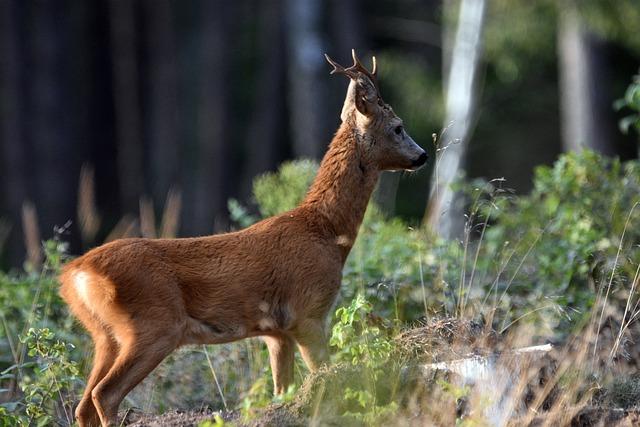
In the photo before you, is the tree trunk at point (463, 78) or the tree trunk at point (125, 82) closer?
the tree trunk at point (463, 78)

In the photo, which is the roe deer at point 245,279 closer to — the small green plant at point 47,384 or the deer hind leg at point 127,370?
the deer hind leg at point 127,370

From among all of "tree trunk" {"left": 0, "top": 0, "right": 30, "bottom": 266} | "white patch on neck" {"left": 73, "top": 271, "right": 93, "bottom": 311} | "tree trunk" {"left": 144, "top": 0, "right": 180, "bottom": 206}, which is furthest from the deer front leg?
"tree trunk" {"left": 144, "top": 0, "right": 180, "bottom": 206}

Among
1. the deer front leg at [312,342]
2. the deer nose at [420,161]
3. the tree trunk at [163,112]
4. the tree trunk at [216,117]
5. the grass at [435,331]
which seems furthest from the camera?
the tree trunk at [163,112]

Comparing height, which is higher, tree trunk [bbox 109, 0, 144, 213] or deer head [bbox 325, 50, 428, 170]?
deer head [bbox 325, 50, 428, 170]

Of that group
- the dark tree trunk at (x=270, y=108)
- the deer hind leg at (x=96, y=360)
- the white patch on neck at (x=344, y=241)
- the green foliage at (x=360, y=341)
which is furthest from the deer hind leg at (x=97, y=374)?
the dark tree trunk at (x=270, y=108)

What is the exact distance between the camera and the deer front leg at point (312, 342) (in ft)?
24.4

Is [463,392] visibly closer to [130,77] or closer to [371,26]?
[371,26]

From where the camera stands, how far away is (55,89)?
28391 millimetres

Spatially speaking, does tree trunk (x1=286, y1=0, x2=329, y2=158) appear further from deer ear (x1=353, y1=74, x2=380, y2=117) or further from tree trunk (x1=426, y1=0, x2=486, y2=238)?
deer ear (x1=353, y1=74, x2=380, y2=117)

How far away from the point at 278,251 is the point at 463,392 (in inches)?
74.7

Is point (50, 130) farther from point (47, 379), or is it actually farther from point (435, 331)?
point (435, 331)

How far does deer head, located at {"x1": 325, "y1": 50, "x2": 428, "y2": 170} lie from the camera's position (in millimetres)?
8000

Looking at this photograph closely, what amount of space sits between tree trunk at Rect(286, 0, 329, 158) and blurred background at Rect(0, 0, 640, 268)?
0.05 m

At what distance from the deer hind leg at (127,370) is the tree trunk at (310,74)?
64.1ft
